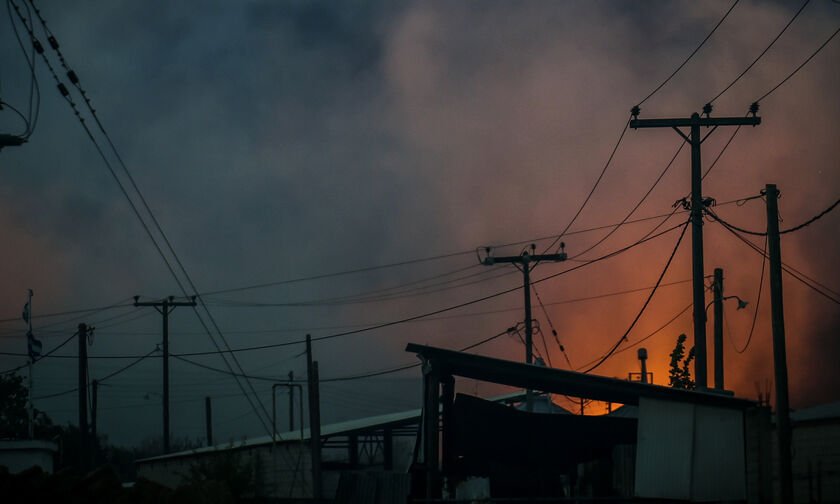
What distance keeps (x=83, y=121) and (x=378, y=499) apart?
17189 millimetres

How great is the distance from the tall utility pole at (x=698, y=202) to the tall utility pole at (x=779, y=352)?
25.1 feet

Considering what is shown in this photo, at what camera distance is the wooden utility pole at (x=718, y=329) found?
1409 inches

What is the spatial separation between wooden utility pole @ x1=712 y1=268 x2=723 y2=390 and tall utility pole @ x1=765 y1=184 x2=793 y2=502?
56.6ft

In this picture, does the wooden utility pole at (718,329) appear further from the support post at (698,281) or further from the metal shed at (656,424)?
the metal shed at (656,424)

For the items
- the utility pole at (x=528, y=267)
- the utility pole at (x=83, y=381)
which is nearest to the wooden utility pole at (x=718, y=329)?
the utility pole at (x=528, y=267)

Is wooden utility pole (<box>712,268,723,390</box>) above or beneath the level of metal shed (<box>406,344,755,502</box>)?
above

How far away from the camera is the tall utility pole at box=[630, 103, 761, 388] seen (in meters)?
26.4

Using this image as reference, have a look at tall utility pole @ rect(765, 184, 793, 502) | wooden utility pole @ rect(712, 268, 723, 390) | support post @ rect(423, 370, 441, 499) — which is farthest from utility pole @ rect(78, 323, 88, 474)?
tall utility pole @ rect(765, 184, 793, 502)

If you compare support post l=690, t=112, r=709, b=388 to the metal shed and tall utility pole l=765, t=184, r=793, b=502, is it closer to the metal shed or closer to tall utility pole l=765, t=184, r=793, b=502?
the metal shed

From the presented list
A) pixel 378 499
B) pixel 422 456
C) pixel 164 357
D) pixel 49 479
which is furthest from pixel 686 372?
pixel 49 479

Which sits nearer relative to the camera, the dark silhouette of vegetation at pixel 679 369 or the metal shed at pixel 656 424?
the metal shed at pixel 656 424

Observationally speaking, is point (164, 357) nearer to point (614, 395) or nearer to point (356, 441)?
point (356, 441)

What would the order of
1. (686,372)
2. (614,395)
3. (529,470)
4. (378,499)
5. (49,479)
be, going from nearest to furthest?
(49,479) → (614,395) → (529,470) → (378,499) → (686,372)

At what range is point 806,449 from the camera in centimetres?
2066
